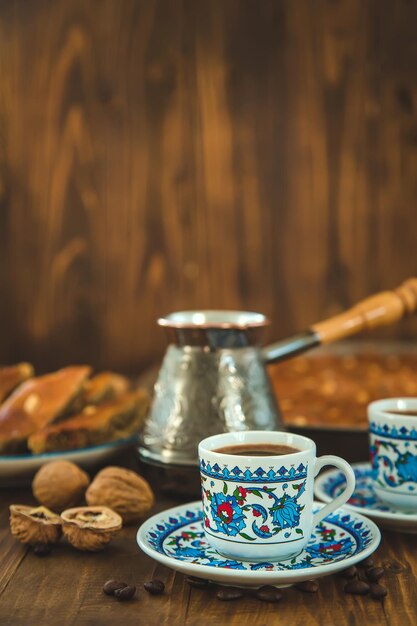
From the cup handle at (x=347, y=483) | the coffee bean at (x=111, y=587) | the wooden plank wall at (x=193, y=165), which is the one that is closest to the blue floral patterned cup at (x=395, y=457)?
the cup handle at (x=347, y=483)

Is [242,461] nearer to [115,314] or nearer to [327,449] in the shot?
[327,449]

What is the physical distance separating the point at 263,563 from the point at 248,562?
2 cm

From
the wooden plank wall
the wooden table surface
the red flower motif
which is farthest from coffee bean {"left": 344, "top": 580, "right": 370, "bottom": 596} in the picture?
the wooden plank wall

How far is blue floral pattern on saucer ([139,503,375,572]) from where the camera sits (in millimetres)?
834

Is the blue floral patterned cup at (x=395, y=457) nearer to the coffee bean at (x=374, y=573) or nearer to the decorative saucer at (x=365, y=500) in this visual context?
the decorative saucer at (x=365, y=500)

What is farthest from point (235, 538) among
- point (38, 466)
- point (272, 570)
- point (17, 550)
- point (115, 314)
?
point (115, 314)

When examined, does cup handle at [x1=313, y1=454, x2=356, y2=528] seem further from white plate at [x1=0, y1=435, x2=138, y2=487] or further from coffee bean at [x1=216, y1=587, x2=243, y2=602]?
white plate at [x1=0, y1=435, x2=138, y2=487]

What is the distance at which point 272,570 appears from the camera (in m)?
0.81

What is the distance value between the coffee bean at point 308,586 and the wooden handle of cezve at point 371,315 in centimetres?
46

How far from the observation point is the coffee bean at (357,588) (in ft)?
2.64

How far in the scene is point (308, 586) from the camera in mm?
808

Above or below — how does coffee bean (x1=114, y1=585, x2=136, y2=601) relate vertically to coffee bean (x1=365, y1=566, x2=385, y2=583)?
above

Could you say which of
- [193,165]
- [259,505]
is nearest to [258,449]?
[259,505]

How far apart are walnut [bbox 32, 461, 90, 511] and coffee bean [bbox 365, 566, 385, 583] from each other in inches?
16.6
